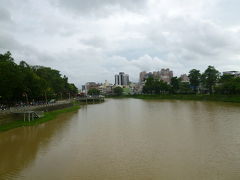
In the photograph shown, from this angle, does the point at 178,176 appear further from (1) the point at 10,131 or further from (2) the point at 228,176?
(1) the point at 10,131

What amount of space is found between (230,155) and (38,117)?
2686 centimetres

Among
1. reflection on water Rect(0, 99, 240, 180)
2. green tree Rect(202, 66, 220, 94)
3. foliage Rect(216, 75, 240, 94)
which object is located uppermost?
green tree Rect(202, 66, 220, 94)

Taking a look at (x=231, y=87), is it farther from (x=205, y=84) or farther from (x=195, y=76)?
(x=195, y=76)

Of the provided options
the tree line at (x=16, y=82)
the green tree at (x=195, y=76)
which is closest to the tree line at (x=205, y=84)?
the green tree at (x=195, y=76)

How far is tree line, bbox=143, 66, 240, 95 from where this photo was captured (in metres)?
62.8

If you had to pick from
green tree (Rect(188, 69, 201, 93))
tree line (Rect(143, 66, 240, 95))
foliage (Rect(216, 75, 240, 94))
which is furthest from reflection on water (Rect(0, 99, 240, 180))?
green tree (Rect(188, 69, 201, 93))

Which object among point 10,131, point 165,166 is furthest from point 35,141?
point 165,166

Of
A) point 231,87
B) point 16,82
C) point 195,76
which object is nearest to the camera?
point 16,82

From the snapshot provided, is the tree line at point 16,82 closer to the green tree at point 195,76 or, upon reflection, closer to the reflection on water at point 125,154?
the reflection on water at point 125,154

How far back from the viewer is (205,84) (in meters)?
75.0

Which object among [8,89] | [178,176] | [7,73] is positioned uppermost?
[7,73]

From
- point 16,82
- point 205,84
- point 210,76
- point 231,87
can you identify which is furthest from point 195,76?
point 16,82

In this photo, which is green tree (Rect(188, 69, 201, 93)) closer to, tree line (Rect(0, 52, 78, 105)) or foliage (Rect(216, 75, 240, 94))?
foliage (Rect(216, 75, 240, 94))

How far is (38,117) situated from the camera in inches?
1325
